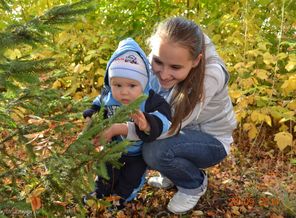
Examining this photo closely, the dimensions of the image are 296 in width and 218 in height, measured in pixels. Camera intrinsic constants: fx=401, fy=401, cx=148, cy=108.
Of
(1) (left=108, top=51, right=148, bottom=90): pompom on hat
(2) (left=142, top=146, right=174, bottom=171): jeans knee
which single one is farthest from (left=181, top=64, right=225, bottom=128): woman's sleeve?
(1) (left=108, top=51, right=148, bottom=90): pompom on hat

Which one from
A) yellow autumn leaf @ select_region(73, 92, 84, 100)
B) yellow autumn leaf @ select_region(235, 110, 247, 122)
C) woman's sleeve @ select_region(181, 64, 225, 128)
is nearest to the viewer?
woman's sleeve @ select_region(181, 64, 225, 128)

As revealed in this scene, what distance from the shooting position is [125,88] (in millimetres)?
2186

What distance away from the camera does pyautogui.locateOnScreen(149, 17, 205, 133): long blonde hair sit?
2363 mm

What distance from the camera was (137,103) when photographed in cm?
160

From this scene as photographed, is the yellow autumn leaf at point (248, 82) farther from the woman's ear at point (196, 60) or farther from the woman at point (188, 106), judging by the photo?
the woman's ear at point (196, 60)

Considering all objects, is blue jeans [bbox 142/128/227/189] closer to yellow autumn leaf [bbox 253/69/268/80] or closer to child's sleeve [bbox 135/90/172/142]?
child's sleeve [bbox 135/90/172/142]

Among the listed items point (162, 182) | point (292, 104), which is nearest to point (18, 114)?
point (162, 182)

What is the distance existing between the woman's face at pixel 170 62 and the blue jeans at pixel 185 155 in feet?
1.30

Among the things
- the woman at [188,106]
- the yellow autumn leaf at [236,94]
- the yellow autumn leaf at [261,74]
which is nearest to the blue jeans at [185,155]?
the woman at [188,106]

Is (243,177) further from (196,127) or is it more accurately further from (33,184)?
(33,184)

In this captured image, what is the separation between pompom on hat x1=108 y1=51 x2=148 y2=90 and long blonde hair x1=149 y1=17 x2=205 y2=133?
Answer: 0.27 meters

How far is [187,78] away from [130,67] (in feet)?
1.49

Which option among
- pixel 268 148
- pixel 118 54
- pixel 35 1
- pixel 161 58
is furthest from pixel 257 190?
pixel 35 1

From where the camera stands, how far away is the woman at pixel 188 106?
236 cm
